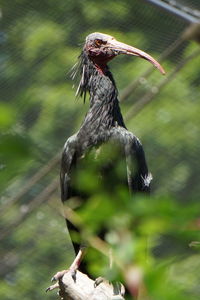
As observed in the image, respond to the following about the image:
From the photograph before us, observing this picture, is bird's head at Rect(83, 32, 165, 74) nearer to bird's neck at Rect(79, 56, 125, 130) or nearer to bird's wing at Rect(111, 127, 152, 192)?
bird's neck at Rect(79, 56, 125, 130)

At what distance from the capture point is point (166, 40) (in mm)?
4168

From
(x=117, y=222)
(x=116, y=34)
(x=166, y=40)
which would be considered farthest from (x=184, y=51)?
(x=117, y=222)

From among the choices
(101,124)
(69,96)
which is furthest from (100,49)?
(69,96)

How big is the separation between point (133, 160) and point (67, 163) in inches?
11.7

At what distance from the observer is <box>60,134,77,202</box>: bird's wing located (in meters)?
3.39

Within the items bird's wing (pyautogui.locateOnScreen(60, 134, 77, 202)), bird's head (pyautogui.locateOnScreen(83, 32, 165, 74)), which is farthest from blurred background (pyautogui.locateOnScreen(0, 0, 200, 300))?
bird's wing (pyautogui.locateOnScreen(60, 134, 77, 202))

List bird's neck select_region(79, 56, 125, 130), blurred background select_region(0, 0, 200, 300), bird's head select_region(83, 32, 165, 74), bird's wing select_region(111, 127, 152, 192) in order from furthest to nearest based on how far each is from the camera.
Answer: blurred background select_region(0, 0, 200, 300), bird's head select_region(83, 32, 165, 74), bird's neck select_region(79, 56, 125, 130), bird's wing select_region(111, 127, 152, 192)

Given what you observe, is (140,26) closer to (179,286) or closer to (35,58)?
(35,58)

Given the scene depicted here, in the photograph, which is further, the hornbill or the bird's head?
the bird's head

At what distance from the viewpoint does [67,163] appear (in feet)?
11.2

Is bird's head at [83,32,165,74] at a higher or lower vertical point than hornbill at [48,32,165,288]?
higher

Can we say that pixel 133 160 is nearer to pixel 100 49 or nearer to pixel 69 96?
pixel 100 49

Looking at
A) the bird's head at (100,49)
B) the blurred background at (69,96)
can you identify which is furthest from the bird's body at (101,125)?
the blurred background at (69,96)

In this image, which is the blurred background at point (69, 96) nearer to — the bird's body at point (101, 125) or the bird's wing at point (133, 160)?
the bird's body at point (101, 125)
